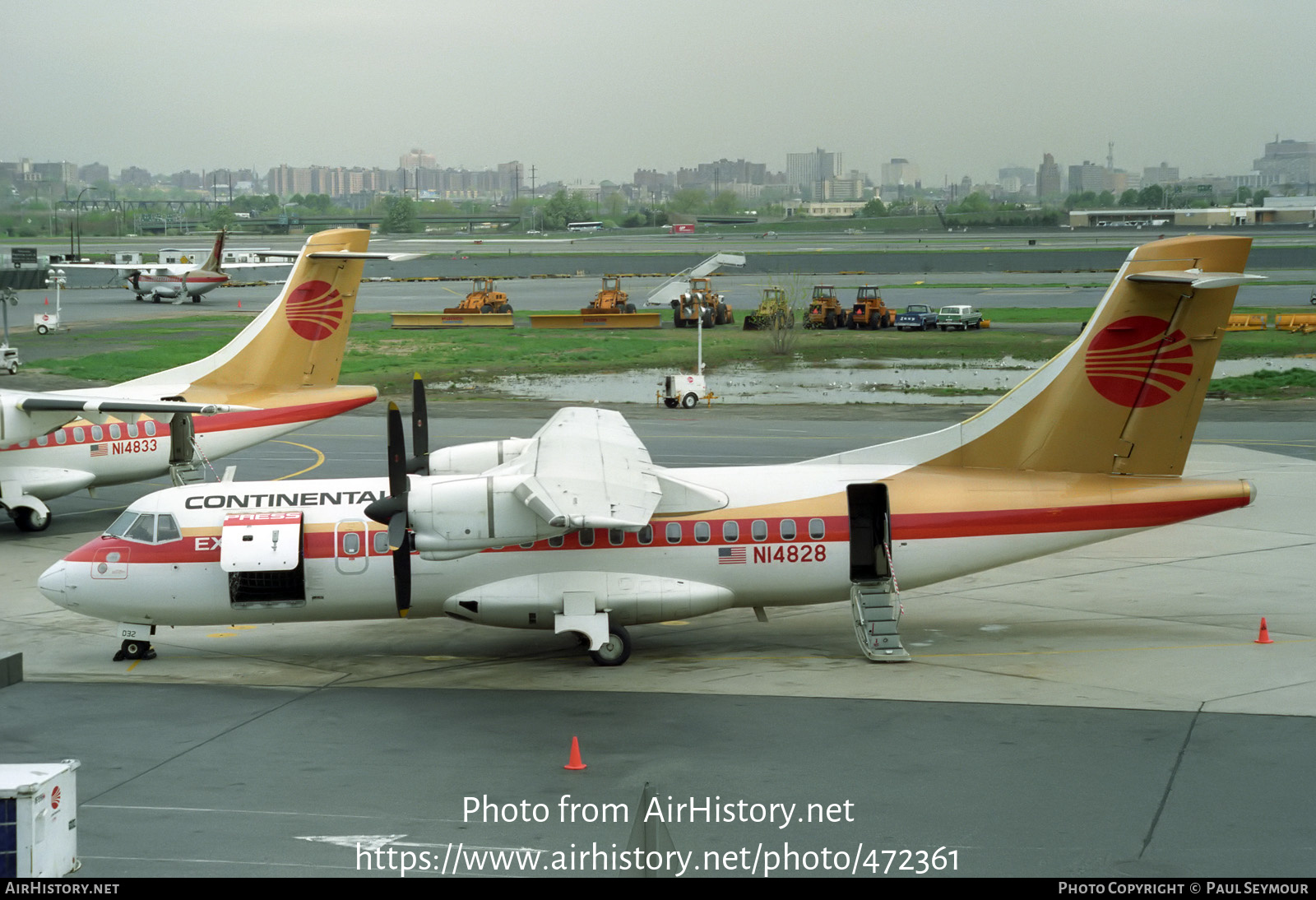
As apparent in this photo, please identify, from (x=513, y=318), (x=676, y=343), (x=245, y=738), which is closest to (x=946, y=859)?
(x=245, y=738)

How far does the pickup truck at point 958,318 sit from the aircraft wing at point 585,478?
5922 centimetres

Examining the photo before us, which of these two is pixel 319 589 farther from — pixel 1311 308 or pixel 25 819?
pixel 1311 308

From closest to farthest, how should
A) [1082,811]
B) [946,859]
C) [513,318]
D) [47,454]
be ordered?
[946,859]
[1082,811]
[47,454]
[513,318]

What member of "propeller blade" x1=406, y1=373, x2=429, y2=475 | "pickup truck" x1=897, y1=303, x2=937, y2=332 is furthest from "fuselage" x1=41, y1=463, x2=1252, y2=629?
"pickup truck" x1=897, y1=303, x2=937, y2=332

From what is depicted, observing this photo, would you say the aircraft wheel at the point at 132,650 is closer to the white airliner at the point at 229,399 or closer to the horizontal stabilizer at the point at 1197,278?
the white airliner at the point at 229,399

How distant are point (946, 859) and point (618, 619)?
929cm

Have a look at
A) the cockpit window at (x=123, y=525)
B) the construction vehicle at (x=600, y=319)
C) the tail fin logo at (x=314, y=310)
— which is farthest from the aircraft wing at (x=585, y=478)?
the construction vehicle at (x=600, y=319)

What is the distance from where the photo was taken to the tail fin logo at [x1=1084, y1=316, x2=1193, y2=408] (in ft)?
71.5

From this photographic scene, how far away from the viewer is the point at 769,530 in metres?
21.9

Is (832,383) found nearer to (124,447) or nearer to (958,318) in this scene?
(958,318)

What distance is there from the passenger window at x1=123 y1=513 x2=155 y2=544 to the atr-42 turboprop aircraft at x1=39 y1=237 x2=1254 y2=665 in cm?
3

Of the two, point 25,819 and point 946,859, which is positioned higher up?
point 25,819

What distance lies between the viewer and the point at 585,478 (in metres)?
19.3

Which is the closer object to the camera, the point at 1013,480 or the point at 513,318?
the point at 1013,480
